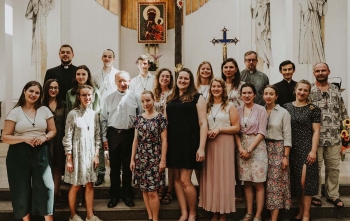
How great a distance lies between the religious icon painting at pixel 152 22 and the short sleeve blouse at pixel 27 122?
6628 mm

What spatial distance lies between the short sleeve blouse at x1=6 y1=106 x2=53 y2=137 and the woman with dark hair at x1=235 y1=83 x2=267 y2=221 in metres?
2.07

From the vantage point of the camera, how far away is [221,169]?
3.63 metres

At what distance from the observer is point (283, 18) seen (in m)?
8.05

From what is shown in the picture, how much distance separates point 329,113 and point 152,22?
6863mm

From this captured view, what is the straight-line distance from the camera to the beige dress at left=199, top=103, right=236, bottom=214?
143 inches

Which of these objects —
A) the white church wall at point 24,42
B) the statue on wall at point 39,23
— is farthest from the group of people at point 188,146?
the statue on wall at point 39,23

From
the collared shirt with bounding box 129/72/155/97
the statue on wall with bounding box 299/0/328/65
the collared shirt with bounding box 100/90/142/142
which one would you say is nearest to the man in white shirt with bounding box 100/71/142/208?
the collared shirt with bounding box 100/90/142/142

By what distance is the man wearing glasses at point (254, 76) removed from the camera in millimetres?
4375

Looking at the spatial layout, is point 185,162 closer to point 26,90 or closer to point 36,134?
point 36,134

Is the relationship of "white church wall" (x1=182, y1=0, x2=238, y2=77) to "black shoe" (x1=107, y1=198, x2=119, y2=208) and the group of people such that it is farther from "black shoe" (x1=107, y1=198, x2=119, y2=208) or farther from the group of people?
"black shoe" (x1=107, y1=198, x2=119, y2=208)

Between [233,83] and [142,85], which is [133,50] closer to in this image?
[142,85]

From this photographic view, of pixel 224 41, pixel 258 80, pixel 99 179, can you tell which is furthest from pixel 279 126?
pixel 224 41

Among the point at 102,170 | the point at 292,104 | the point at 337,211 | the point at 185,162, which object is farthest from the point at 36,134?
the point at 337,211

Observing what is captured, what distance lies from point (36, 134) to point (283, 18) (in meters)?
6.54
